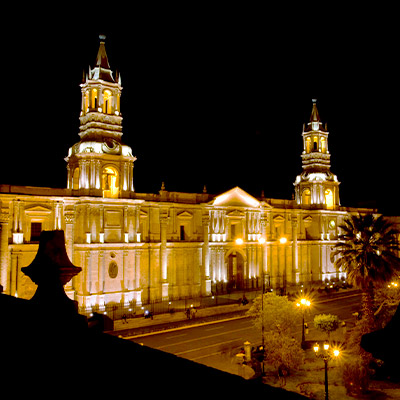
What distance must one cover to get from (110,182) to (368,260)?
1030 inches

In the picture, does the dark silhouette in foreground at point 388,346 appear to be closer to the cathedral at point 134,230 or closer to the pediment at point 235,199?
the cathedral at point 134,230

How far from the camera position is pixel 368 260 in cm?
2366

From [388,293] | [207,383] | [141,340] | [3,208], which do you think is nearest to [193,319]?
[141,340]

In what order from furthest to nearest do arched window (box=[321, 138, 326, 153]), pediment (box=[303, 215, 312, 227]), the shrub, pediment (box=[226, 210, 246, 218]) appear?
arched window (box=[321, 138, 326, 153]) → pediment (box=[303, 215, 312, 227]) → pediment (box=[226, 210, 246, 218]) → the shrub

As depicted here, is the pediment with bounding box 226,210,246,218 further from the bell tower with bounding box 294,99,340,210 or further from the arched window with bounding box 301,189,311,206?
the arched window with bounding box 301,189,311,206

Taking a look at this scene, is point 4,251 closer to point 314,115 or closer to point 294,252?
point 294,252

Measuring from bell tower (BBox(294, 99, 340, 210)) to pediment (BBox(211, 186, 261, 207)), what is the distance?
11.4m

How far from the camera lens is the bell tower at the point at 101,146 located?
37.5 meters

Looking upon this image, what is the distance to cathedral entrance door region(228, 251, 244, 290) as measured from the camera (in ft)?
164

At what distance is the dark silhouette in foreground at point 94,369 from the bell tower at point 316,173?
2220 inches

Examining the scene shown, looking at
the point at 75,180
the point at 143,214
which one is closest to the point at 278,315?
the point at 143,214

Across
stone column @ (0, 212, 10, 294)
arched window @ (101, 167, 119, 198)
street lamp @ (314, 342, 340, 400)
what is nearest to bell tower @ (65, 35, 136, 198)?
arched window @ (101, 167, 119, 198)

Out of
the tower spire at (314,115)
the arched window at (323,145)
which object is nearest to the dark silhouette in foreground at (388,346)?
the arched window at (323,145)

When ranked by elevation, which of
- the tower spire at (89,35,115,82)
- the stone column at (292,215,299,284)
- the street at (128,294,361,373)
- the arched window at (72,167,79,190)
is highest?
the tower spire at (89,35,115,82)
